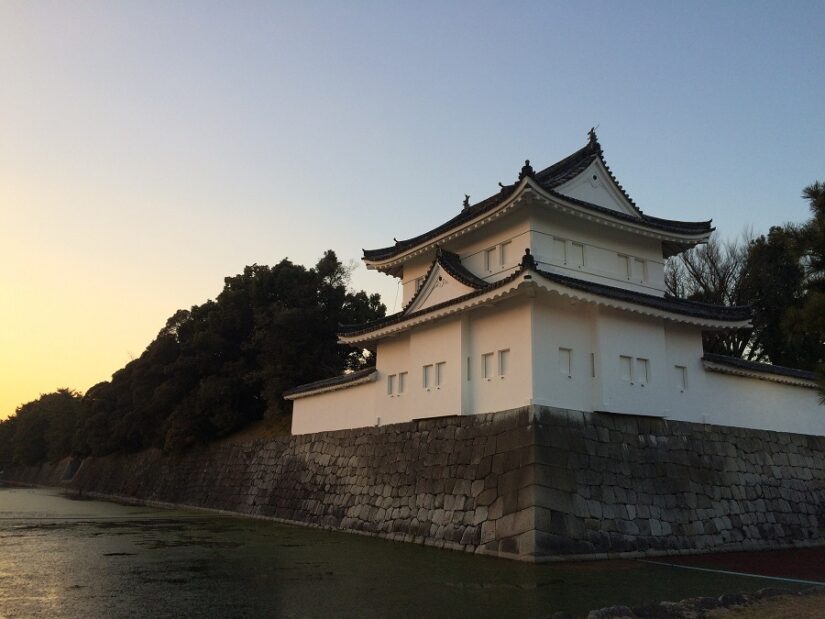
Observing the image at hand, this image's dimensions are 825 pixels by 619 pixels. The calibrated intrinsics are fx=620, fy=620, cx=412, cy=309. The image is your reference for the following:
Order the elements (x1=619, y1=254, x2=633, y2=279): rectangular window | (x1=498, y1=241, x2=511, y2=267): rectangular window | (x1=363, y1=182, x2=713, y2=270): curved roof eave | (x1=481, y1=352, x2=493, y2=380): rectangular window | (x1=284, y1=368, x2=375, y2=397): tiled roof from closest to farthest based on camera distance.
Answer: (x1=481, y1=352, x2=493, y2=380): rectangular window → (x1=363, y1=182, x2=713, y2=270): curved roof eave → (x1=498, y1=241, x2=511, y2=267): rectangular window → (x1=619, y1=254, x2=633, y2=279): rectangular window → (x1=284, y1=368, x2=375, y2=397): tiled roof

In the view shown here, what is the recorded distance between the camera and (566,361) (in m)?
11.5

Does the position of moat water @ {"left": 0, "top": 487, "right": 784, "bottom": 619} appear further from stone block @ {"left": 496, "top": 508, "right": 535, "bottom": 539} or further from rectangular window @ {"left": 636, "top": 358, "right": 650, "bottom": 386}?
rectangular window @ {"left": 636, "top": 358, "right": 650, "bottom": 386}

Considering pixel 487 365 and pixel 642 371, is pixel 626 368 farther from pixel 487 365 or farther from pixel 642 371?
pixel 487 365

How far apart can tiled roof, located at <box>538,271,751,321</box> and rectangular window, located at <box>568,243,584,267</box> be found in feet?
2.47

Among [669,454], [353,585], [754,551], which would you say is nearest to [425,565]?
[353,585]

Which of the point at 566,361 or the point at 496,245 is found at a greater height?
the point at 496,245

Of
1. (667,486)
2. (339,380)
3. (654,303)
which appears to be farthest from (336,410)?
(654,303)

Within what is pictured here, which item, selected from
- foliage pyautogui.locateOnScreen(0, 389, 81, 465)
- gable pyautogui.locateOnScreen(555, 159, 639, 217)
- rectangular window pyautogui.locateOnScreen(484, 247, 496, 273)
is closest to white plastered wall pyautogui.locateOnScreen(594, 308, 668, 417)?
rectangular window pyautogui.locateOnScreen(484, 247, 496, 273)

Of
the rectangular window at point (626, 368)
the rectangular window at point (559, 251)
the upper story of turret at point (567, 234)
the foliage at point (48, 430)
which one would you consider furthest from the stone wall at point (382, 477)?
the foliage at point (48, 430)

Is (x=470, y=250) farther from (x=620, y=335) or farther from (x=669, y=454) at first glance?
(x=669, y=454)

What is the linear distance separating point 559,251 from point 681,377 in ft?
11.8

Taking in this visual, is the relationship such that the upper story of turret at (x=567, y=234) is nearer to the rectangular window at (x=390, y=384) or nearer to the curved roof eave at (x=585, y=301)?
the curved roof eave at (x=585, y=301)

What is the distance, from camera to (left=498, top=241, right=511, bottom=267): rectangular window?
43.6 feet

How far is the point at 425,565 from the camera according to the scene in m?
9.08
